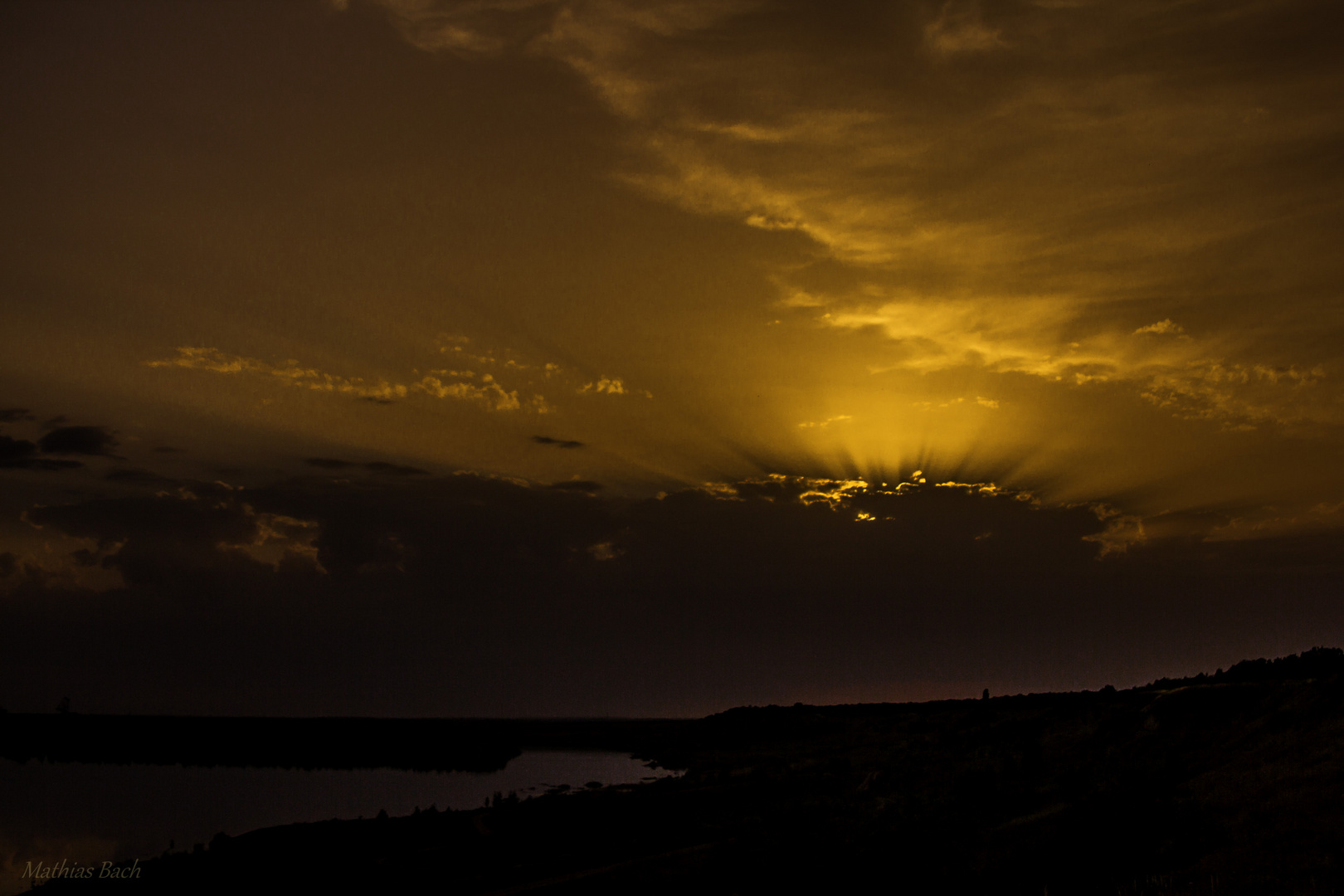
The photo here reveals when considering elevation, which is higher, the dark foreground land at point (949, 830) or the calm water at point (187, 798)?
the dark foreground land at point (949, 830)

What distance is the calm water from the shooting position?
43078 millimetres

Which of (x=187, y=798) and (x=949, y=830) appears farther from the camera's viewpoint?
(x=187, y=798)

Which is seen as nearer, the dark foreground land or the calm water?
the dark foreground land

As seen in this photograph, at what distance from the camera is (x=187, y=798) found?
6044 centimetres

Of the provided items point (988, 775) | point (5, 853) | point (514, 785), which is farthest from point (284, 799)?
point (988, 775)

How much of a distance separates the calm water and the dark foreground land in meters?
11.2

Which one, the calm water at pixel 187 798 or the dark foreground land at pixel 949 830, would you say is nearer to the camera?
the dark foreground land at pixel 949 830

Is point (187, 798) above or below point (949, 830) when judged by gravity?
below

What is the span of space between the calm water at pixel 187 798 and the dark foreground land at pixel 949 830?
11233mm

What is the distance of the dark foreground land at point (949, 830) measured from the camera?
21.9 m

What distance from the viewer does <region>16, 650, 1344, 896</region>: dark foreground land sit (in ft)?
71.9

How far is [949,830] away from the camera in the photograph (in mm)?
27906

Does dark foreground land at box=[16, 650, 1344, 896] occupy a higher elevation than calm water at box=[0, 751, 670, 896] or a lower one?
higher

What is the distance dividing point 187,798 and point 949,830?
175 feet
